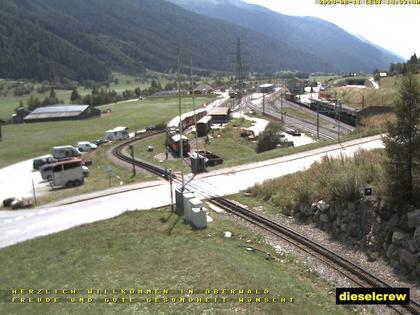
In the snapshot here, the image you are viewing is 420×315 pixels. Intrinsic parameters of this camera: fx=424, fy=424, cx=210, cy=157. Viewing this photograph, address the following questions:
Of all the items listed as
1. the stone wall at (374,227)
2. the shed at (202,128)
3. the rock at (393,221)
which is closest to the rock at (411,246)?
the stone wall at (374,227)

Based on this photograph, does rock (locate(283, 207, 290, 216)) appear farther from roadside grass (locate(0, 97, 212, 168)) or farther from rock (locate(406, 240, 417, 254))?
roadside grass (locate(0, 97, 212, 168))

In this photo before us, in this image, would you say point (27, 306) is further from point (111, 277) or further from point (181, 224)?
point (181, 224)

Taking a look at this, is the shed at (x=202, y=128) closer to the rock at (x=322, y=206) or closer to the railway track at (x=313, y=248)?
the railway track at (x=313, y=248)

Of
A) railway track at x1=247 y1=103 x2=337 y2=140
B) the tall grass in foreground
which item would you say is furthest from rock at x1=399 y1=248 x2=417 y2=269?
railway track at x1=247 y1=103 x2=337 y2=140

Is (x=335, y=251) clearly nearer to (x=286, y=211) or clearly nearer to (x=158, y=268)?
(x=286, y=211)

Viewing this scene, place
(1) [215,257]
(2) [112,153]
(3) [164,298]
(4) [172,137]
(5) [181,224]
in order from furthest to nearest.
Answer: (4) [172,137] < (2) [112,153] < (5) [181,224] < (1) [215,257] < (3) [164,298]

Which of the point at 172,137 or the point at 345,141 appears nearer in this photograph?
the point at 345,141

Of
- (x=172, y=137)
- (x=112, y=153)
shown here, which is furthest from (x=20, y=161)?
(x=172, y=137)

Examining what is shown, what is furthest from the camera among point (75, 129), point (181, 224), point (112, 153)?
point (75, 129)
